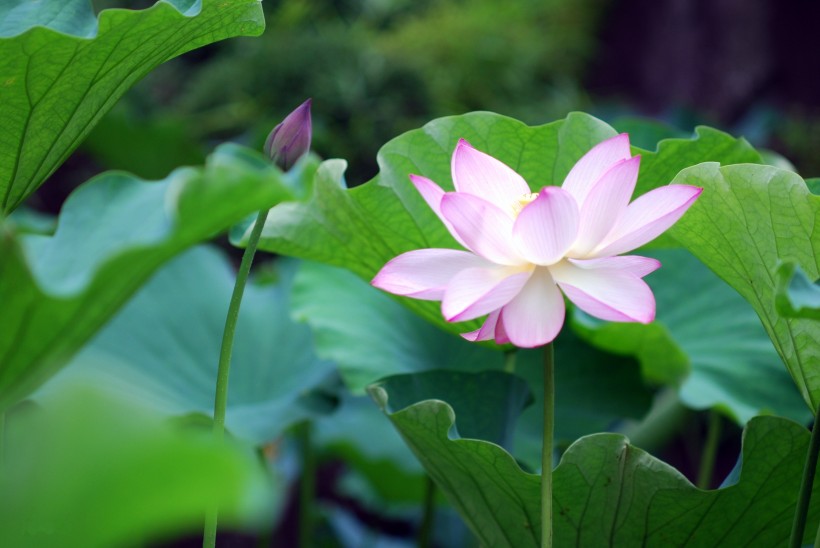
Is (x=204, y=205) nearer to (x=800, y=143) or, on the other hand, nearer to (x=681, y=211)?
(x=681, y=211)

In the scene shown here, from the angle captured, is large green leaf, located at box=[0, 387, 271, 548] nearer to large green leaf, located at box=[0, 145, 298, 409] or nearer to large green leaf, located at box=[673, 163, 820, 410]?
large green leaf, located at box=[0, 145, 298, 409]

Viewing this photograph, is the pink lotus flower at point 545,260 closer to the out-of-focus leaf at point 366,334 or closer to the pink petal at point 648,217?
the pink petal at point 648,217

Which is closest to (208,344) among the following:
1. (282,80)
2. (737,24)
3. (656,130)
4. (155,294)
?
(155,294)

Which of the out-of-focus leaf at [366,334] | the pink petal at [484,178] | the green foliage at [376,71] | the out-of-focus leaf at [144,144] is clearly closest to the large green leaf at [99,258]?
the pink petal at [484,178]

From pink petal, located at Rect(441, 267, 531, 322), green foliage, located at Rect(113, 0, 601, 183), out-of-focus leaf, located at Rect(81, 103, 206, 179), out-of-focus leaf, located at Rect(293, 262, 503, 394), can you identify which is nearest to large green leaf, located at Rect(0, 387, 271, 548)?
pink petal, located at Rect(441, 267, 531, 322)

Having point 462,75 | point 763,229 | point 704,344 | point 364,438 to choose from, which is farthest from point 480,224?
point 462,75
